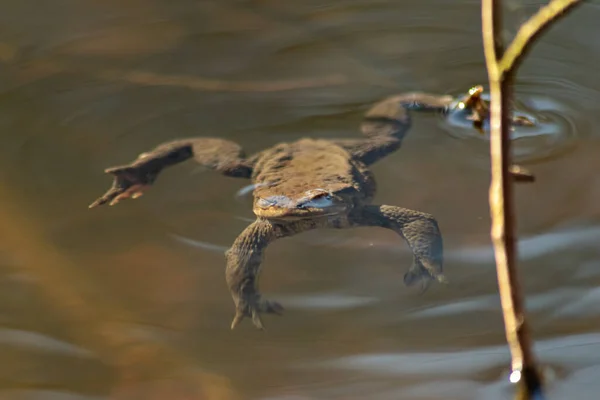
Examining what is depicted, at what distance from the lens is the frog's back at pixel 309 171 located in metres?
3.73

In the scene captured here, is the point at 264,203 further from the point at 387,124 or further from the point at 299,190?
the point at 387,124

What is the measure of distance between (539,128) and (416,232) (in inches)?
54.6

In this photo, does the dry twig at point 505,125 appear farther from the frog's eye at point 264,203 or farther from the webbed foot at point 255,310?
the frog's eye at point 264,203

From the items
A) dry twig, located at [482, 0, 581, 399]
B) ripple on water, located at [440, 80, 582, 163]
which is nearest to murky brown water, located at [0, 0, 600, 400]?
ripple on water, located at [440, 80, 582, 163]

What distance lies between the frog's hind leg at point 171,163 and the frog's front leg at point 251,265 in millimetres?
551

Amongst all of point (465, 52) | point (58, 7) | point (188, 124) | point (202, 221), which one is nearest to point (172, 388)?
point (202, 221)

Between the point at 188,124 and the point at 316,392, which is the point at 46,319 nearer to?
the point at 316,392

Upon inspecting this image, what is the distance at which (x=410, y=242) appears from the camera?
3646mm

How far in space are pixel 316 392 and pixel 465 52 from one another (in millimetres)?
3192

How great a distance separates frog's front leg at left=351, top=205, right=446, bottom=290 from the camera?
11.7ft

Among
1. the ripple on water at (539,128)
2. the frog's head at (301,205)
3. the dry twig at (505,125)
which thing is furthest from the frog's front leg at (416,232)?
the dry twig at (505,125)

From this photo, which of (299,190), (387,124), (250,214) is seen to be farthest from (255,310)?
(387,124)

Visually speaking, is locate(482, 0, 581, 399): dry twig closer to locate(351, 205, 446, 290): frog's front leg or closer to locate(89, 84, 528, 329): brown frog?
locate(351, 205, 446, 290): frog's front leg

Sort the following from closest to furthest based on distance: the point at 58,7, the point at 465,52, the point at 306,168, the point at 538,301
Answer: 1. the point at 538,301
2. the point at 306,168
3. the point at 465,52
4. the point at 58,7
